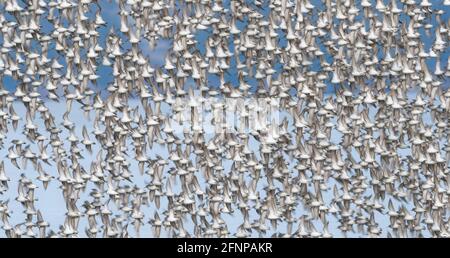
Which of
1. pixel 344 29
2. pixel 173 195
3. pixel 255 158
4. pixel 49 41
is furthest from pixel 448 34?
pixel 49 41

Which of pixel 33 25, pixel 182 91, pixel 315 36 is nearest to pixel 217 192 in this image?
pixel 182 91

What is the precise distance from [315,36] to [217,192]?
2.23ft

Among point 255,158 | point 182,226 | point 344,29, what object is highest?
point 344,29

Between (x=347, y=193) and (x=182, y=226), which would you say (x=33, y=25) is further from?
(x=347, y=193)

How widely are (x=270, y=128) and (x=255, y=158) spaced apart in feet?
0.40

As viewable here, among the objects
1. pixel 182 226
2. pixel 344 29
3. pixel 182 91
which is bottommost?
pixel 182 226

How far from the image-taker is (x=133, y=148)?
3.37m

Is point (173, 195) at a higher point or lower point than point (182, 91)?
lower

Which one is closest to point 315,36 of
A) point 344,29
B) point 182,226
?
point 344,29

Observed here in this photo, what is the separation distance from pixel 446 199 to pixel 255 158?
0.75 meters

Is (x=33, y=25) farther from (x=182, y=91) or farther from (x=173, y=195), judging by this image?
(x=173, y=195)

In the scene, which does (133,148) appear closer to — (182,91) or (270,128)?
(182,91)

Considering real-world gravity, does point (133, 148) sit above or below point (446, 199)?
above

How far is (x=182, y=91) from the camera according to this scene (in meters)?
3.34
